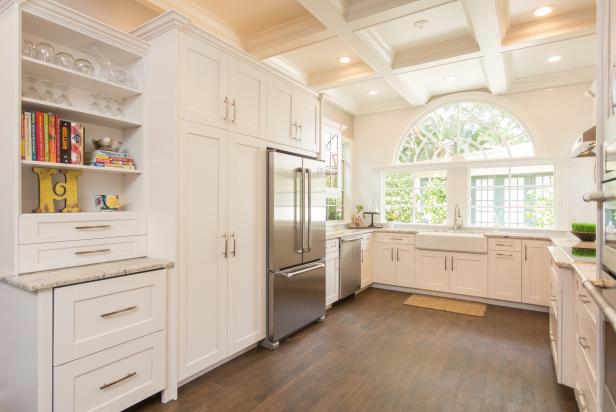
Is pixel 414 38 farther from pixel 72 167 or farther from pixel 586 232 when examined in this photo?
pixel 72 167

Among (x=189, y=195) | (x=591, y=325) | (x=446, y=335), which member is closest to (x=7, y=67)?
(x=189, y=195)

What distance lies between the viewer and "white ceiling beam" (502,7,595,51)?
2.96 meters

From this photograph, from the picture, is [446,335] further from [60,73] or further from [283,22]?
[60,73]

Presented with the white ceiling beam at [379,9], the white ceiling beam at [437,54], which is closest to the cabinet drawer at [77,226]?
the white ceiling beam at [379,9]

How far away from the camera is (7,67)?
1857 millimetres

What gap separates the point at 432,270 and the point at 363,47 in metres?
3.04

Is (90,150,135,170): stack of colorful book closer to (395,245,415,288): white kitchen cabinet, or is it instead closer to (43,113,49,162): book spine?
(43,113,49,162): book spine

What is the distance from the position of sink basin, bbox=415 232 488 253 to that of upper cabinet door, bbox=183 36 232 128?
10.7ft

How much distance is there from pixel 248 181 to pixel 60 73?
1.40 meters

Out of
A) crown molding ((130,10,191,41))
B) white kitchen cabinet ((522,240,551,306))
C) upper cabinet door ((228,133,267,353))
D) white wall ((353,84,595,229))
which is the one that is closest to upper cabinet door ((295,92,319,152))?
upper cabinet door ((228,133,267,353))

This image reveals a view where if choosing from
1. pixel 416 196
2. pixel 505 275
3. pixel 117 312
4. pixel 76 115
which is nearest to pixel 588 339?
pixel 117 312

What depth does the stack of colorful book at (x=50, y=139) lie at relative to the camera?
190cm

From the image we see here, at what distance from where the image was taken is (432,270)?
4.68m

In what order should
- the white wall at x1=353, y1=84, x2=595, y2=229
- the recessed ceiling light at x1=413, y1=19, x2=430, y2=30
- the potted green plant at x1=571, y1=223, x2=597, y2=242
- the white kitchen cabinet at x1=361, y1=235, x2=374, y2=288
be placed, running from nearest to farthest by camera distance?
the potted green plant at x1=571, y1=223, x2=597, y2=242 < the recessed ceiling light at x1=413, y1=19, x2=430, y2=30 < the white wall at x1=353, y1=84, x2=595, y2=229 < the white kitchen cabinet at x1=361, y1=235, x2=374, y2=288
